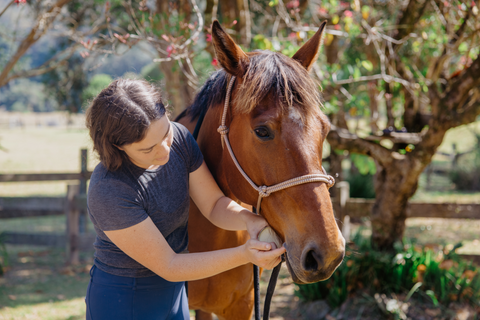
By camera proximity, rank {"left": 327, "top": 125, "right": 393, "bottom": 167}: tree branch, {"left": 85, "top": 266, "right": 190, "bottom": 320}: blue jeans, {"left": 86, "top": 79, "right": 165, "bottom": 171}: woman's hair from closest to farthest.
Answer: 1. {"left": 86, "top": 79, "right": 165, "bottom": 171}: woman's hair
2. {"left": 85, "top": 266, "right": 190, "bottom": 320}: blue jeans
3. {"left": 327, "top": 125, "right": 393, "bottom": 167}: tree branch

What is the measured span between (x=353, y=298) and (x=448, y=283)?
915 mm

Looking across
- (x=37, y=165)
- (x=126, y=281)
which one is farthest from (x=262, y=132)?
(x=37, y=165)

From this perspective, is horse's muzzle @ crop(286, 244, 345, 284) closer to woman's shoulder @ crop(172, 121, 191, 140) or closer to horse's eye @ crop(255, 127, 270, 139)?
horse's eye @ crop(255, 127, 270, 139)

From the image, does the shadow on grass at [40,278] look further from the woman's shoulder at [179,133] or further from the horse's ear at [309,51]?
the horse's ear at [309,51]

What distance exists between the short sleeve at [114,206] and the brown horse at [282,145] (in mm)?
438

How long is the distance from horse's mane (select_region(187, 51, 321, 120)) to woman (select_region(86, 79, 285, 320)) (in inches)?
13.6

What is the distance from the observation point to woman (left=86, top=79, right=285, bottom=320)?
1.41 m

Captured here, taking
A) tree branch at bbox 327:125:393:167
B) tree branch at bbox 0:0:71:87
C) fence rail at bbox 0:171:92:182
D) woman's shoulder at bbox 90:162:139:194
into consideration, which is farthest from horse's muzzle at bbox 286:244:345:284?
fence rail at bbox 0:171:92:182

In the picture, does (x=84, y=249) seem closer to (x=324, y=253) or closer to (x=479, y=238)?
(x=324, y=253)

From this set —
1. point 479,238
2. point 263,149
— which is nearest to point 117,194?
point 263,149

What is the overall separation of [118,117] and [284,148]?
0.63 meters

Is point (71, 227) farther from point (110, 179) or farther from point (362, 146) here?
point (110, 179)

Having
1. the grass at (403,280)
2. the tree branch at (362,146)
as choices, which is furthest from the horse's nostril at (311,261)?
the tree branch at (362,146)

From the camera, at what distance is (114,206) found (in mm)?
1410
